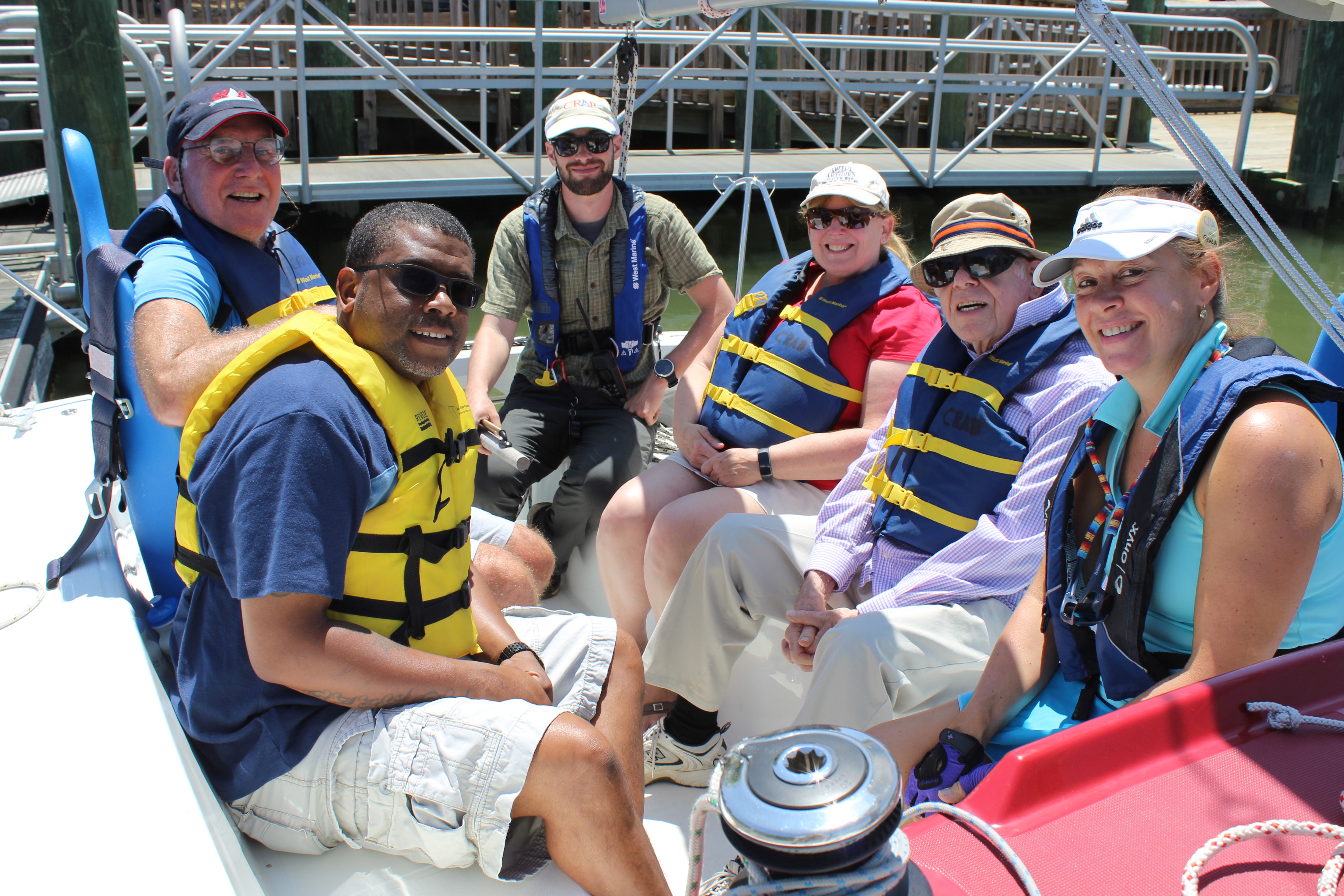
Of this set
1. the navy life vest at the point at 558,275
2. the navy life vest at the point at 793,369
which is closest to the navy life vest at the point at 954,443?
the navy life vest at the point at 793,369

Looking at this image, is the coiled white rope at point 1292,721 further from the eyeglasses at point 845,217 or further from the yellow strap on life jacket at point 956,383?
the eyeglasses at point 845,217

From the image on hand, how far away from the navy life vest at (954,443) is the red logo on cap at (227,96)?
1551 mm

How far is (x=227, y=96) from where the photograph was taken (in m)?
2.21

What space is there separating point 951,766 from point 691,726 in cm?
69

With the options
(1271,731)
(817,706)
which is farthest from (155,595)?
(1271,731)

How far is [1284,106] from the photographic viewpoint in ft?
44.9

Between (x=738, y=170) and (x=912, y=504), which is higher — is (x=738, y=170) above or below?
above

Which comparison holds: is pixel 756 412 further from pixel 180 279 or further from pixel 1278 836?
pixel 1278 836

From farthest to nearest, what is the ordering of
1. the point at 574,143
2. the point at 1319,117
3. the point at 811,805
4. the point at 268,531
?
the point at 1319,117
the point at 574,143
the point at 268,531
the point at 811,805

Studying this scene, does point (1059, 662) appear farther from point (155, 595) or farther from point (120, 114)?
point (120, 114)

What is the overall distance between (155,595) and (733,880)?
1432 mm

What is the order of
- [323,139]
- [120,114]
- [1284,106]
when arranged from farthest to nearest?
[1284,106] < [323,139] < [120,114]

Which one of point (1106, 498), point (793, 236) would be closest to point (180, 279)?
point (1106, 498)

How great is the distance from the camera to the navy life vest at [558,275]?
3.01 m
